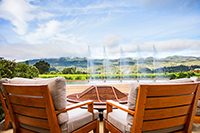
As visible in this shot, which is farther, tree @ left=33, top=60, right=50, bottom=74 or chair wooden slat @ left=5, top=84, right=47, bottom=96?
tree @ left=33, top=60, right=50, bottom=74

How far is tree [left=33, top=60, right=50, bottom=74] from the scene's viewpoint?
11.8 metres

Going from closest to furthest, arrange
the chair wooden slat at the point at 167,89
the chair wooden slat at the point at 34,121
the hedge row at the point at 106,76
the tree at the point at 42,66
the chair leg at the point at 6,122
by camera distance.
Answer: the chair wooden slat at the point at 167,89 < the chair wooden slat at the point at 34,121 < the chair leg at the point at 6,122 < the hedge row at the point at 106,76 < the tree at the point at 42,66

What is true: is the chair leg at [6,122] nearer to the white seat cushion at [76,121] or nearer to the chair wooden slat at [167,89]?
the white seat cushion at [76,121]

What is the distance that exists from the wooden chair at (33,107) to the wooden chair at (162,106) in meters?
0.77

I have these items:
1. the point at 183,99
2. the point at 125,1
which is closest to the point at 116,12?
the point at 125,1

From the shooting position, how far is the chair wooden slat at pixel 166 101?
111cm

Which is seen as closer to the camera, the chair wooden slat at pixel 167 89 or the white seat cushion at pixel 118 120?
the chair wooden slat at pixel 167 89

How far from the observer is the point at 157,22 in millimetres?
11359

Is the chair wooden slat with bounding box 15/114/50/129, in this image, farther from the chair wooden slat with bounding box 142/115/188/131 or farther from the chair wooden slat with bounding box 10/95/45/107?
the chair wooden slat with bounding box 142/115/188/131

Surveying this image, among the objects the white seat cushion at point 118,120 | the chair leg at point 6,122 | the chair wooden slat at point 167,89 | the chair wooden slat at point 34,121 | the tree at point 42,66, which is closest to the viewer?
the chair wooden slat at point 167,89

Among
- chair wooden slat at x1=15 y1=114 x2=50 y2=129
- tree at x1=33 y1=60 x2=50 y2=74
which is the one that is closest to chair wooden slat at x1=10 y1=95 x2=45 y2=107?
chair wooden slat at x1=15 y1=114 x2=50 y2=129

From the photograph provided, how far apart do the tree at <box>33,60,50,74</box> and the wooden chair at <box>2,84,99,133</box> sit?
36.9 feet

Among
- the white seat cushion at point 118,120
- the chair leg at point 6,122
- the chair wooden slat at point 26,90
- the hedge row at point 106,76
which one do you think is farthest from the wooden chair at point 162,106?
the hedge row at point 106,76

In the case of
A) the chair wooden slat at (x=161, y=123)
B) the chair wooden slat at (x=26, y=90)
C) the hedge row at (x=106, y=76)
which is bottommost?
the hedge row at (x=106, y=76)
